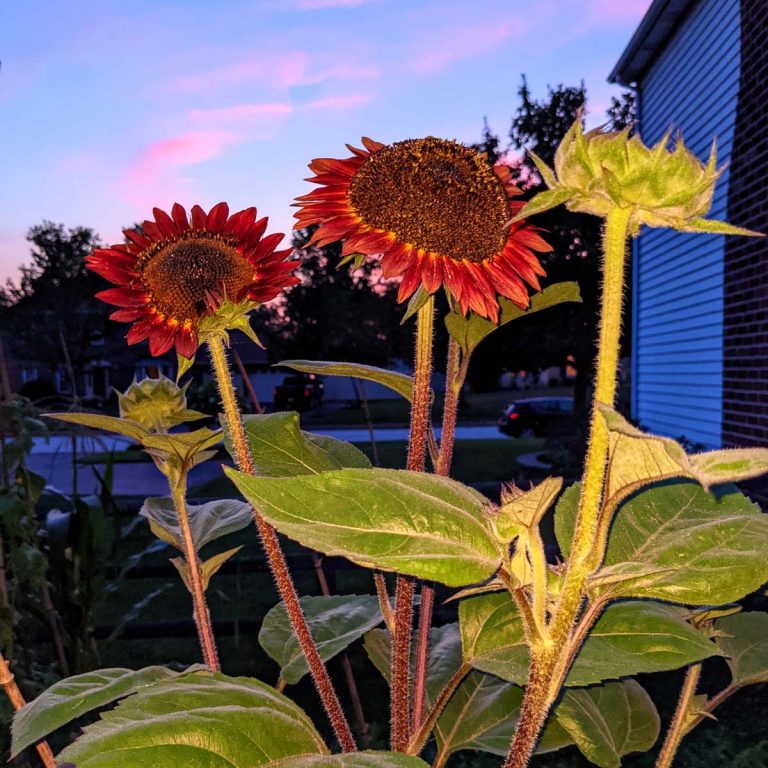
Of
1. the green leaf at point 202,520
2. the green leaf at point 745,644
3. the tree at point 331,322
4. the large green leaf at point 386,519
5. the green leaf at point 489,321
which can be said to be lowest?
the green leaf at point 745,644

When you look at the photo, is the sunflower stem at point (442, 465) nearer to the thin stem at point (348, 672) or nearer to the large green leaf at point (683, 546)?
the large green leaf at point (683, 546)

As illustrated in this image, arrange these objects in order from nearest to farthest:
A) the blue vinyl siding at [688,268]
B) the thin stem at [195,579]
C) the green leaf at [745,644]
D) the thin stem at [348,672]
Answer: the thin stem at [195,579] < the green leaf at [745,644] < the thin stem at [348,672] < the blue vinyl siding at [688,268]

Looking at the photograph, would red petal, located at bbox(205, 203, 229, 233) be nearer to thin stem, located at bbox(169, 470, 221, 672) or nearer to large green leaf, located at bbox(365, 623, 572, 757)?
thin stem, located at bbox(169, 470, 221, 672)

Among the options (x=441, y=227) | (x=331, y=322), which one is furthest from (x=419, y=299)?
(x=331, y=322)

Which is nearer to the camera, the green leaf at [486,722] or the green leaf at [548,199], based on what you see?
the green leaf at [548,199]

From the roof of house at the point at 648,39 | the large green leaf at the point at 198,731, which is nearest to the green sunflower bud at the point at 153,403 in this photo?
the large green leaf at the point at 198,731

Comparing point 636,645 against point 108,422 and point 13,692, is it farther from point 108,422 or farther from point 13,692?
point 13,692

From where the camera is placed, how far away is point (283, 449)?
1318 millimetres

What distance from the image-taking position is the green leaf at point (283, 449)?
129 centimetres

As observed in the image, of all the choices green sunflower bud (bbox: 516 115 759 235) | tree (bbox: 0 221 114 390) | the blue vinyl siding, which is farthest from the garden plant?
tree (bbox: 0 221 114 390)

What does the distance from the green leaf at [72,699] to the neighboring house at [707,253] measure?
6634 mm

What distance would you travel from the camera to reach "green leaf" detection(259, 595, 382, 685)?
4.85 ft

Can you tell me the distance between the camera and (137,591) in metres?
7.88

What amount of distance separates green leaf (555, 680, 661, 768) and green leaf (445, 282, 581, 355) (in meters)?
0.68
